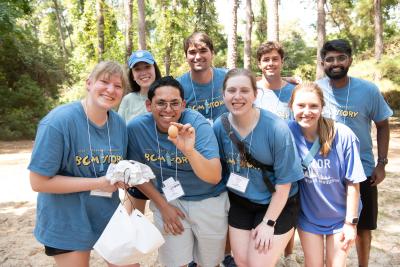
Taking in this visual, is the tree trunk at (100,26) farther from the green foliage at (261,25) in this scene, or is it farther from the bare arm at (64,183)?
the bare arm at (64,183)

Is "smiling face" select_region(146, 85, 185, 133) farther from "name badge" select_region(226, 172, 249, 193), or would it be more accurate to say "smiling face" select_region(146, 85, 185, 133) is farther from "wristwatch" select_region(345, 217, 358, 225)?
"wristwatch" select_region(345, 217, 358, 225)

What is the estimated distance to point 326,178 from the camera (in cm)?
279

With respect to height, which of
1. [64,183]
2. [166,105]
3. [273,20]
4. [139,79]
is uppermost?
[273,20]

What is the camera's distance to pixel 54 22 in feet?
119

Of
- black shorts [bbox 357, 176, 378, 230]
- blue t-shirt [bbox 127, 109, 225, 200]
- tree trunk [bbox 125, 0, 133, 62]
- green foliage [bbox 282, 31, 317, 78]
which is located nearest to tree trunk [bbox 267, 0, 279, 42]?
tree trunk [bbox 125, 0, 133, 62]

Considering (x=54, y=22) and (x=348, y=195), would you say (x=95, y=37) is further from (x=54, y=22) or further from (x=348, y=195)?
(x=54, y=22)

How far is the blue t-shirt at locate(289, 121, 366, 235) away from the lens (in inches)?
108

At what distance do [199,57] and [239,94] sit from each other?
114 centimetres

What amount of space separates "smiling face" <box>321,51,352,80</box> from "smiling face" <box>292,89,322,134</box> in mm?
590

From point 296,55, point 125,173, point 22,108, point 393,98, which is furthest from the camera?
point 296,55

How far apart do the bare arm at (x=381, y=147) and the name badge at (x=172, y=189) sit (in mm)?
1861

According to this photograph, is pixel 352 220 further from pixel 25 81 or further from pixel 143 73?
pixel 25 81

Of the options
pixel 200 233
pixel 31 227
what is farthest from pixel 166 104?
pixel 31 227

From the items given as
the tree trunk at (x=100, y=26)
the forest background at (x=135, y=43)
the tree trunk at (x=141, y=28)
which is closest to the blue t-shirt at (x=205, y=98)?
the forest background at (x=135, y=43)
